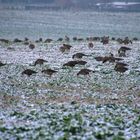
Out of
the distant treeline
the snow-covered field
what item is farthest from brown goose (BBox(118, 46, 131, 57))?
the distant treeline

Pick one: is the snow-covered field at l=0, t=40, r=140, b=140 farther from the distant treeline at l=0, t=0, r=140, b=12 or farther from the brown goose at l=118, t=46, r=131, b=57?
the distant treeline at l=0, t=0, r=140, b=12

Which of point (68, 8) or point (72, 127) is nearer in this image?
point (72, 127)

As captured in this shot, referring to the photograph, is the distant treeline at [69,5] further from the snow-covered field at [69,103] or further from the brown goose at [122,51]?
the snow-covered field at [69,103]

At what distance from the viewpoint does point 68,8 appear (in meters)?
137

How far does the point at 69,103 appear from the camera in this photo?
1551cm

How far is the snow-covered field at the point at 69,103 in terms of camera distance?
37.9 feet

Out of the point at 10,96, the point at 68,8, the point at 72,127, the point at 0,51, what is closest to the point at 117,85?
the point at 10,96

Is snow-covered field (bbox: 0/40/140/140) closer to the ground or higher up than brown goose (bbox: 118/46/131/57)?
higher up

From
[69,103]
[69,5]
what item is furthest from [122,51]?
[69,5]

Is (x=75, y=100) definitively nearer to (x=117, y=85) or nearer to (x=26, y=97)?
(x=26, y=97)

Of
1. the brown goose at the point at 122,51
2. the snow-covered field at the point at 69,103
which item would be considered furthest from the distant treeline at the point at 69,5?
the snow-covered field at the point at 69,103

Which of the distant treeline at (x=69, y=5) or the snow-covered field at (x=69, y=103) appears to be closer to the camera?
the snow-covered field at (x=69, y=103)

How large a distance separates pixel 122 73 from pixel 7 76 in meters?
5.07

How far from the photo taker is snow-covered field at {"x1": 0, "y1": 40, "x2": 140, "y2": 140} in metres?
11.5
